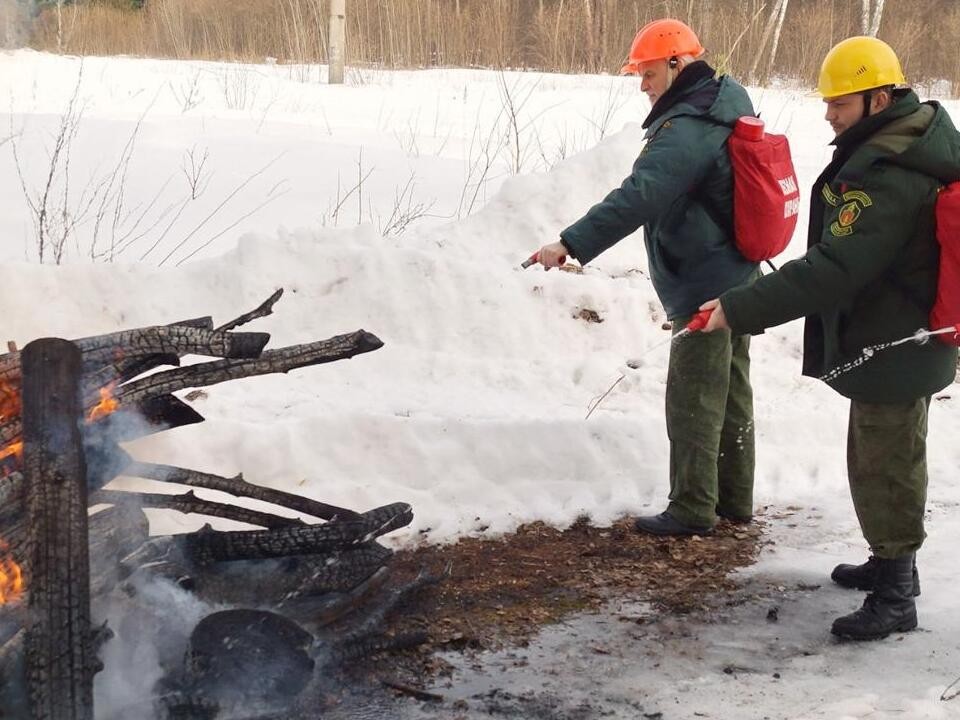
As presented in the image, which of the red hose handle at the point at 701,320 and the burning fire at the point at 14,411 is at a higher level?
the red hose handle at the point at 701,320

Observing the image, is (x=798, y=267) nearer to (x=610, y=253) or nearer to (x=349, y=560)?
(x=349, y=560)

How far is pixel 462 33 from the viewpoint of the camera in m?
Answer: 17.3

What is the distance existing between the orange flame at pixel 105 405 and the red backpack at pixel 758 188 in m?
2.55

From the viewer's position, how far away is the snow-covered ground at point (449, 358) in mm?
4172

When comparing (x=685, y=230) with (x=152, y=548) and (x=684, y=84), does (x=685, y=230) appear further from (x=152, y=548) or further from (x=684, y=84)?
(x=152, y=548)

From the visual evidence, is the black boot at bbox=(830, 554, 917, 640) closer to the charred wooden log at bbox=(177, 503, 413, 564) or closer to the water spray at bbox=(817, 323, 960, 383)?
the water spray at bbox=(817, 323, 960, 383)

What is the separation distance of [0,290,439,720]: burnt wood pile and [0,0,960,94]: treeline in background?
490 inches

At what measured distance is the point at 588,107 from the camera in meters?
14.0

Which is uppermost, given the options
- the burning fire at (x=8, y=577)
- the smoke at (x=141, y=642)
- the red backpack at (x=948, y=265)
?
the red backpack at (x=948, y=265)

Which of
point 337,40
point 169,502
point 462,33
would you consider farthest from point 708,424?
point 462,33

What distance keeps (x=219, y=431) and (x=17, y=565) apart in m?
2.07

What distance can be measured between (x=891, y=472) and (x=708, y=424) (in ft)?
3.31

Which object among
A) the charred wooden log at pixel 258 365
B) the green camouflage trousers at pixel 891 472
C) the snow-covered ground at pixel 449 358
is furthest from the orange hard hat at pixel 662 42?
the snow-covered ground at pixel 449 358

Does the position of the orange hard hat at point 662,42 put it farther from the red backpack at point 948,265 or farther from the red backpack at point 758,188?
the red backpack at point 948,265
